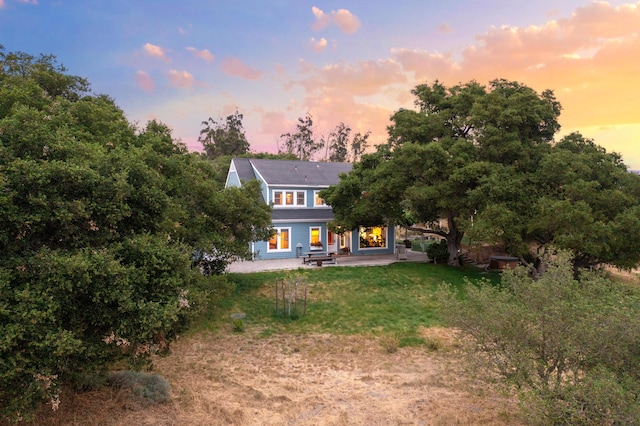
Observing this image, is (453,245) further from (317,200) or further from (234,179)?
(234,179)

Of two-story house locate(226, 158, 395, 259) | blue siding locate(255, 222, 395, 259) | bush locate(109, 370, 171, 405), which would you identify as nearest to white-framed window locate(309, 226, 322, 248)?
two-story house locate(226, 158, 395, 259)

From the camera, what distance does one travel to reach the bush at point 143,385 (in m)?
9.73

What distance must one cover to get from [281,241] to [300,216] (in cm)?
239

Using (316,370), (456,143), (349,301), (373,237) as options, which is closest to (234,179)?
(373,237)

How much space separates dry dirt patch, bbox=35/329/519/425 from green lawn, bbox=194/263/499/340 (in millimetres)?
1327

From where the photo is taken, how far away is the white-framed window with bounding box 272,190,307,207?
29766 mm

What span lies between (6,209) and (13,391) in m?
2.84

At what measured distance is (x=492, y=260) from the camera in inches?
1081

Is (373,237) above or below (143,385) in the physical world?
above

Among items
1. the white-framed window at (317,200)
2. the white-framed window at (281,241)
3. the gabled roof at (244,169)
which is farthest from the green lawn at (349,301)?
the gabled roof at (244,169)

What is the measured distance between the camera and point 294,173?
31.6 meters

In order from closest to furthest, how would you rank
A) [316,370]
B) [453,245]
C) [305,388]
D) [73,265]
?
1. [73,265]
2. [305,388]
3. [316,370]
4. [453,245]

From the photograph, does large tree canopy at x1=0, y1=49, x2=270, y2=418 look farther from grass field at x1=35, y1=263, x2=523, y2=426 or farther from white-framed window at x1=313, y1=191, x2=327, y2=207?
white-framed window at x1=313, y1=191, x2=327, y2=207

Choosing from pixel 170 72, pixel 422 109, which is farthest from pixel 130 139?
pixel 422 109
